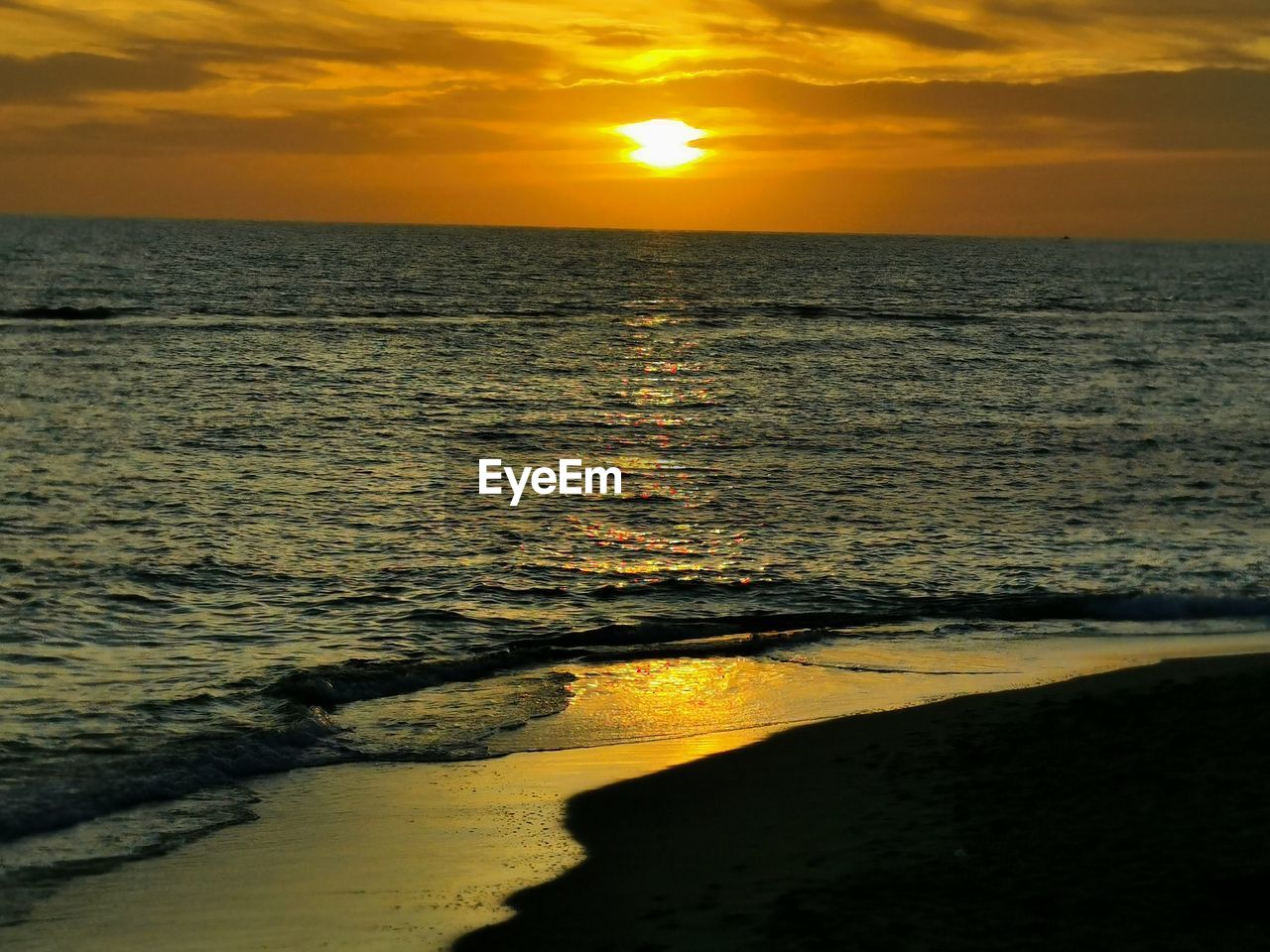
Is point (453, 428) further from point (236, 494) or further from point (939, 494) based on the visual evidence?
point (939, 494)

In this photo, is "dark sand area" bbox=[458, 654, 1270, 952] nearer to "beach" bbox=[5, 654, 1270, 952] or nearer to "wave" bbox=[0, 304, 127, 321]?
"beach" bbox=[5, 654, 1270, 952]

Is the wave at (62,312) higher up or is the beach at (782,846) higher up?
the wave at (62,312)

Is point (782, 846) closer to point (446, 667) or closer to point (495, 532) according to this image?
point (446, 667)

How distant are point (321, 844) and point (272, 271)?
132654 millimetres

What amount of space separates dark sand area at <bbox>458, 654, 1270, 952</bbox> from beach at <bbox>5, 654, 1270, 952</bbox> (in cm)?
3

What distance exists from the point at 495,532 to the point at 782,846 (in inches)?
663

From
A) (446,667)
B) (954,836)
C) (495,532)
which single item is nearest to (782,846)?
(954,836)

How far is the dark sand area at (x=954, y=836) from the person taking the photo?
8898mm

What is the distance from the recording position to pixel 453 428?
140ft

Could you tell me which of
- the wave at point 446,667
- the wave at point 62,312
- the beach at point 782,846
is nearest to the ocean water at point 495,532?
the wave at point 446,667

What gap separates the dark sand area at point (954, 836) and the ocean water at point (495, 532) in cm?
342

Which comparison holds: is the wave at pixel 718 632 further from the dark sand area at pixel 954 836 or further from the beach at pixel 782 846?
the dark sand area at pixel 954 836

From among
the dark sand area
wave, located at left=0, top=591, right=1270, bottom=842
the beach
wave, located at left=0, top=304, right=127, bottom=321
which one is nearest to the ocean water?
wave, located at left=0, top=591, right=1270, bottom=842

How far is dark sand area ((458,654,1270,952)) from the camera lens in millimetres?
8898
